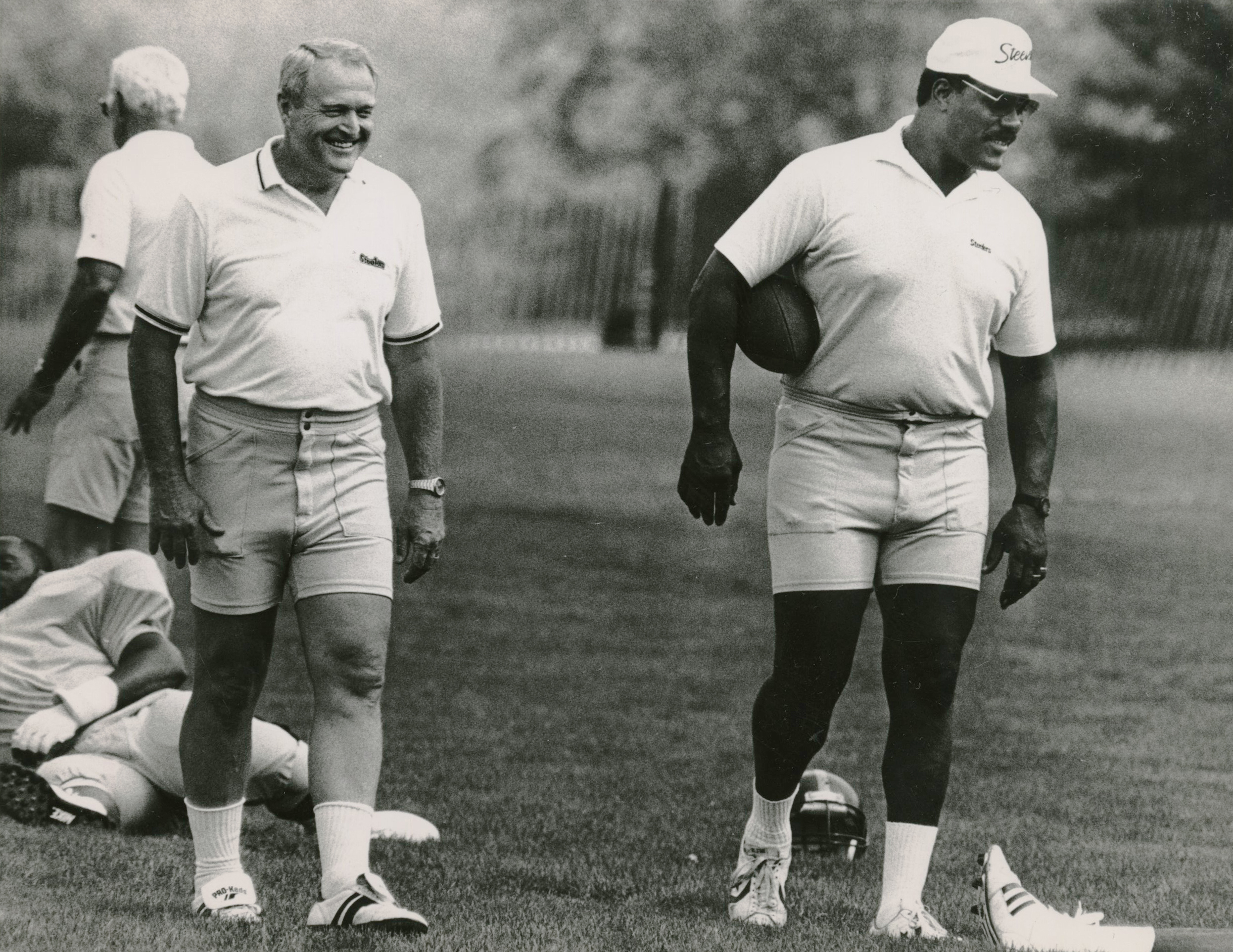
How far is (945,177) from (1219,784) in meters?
3.53

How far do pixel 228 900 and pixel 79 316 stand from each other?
2.72 meters

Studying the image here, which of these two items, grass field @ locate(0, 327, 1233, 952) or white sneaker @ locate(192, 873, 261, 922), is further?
grass field @ locate(0, 327, 1233, 952)

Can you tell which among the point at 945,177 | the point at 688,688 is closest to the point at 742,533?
the point at 688,688

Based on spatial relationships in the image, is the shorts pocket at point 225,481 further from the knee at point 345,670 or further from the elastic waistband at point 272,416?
the knee at point 345,670

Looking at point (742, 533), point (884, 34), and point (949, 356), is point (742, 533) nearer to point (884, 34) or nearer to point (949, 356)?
point (884, 34)

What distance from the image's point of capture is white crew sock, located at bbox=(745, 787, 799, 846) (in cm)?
482

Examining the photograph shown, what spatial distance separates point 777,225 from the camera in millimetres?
4598

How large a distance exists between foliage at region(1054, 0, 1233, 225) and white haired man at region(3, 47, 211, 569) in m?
6.10

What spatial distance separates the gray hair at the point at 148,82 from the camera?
650 centimetres

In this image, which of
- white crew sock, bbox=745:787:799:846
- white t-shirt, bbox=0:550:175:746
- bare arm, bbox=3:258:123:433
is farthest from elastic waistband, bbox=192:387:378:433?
bare arm, bbox=3:258:123:433

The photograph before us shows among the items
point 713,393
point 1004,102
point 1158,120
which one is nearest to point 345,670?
point 713,393

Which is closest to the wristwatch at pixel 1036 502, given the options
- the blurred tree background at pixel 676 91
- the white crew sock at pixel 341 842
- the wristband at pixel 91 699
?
the white crew sock at pixel 341 842

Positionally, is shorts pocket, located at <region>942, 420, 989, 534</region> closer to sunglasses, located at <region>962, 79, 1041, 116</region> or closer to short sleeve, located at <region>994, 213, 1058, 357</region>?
short sleeve, located at <region>994, 213, 1058, 357</region>

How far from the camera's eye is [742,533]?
42.4ft
